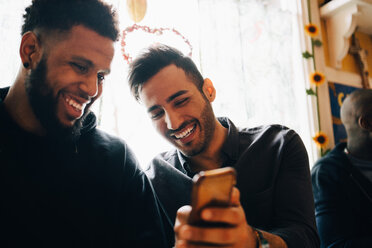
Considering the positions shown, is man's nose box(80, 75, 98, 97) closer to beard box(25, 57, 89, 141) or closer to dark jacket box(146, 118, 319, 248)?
beard box(25, 57, 89, 141)

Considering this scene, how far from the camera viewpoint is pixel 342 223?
1.31m

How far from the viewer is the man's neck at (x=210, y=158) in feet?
3.82

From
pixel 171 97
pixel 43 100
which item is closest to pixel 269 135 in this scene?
pixel 171 97

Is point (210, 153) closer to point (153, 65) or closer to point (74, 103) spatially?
point (153, 65)

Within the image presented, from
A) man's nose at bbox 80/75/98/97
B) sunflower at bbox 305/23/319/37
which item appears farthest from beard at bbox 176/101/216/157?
sunflower at bbox 305/23/319/37

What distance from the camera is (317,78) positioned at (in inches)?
75.4

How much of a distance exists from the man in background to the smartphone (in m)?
1.08

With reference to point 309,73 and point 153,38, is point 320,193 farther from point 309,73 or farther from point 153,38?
point 153,38

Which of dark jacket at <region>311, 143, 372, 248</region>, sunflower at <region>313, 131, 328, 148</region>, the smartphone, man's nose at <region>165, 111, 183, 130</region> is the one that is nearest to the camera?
the smartphone

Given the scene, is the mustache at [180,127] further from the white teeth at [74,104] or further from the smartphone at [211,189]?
the smartphone at [211,189]

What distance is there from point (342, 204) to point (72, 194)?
1.23 m

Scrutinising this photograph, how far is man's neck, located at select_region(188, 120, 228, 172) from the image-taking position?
3.82 feet

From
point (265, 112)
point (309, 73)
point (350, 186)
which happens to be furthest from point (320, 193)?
point (309, 73)

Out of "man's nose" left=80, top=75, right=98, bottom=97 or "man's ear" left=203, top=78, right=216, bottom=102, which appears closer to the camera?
"man's nose" left=80, top=75, right=98, bottom=97
